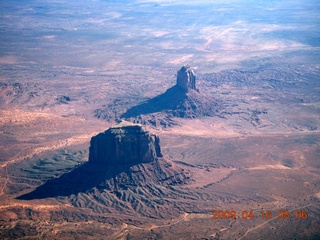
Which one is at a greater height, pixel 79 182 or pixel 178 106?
pixel 178 106

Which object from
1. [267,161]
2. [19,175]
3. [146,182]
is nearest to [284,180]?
[267,161]

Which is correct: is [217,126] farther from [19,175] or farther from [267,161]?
[19,175]

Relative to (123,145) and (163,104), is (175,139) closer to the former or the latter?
(163,104)
